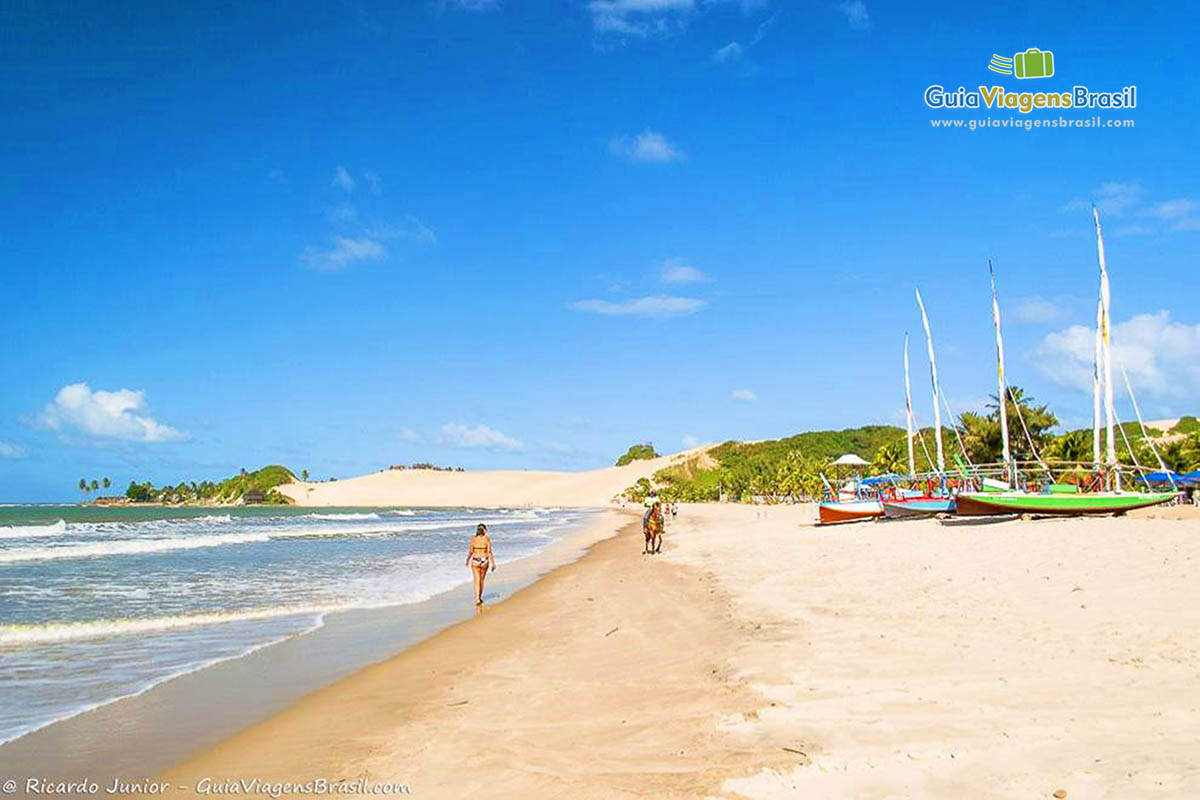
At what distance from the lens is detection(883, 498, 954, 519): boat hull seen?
3384 centimetres

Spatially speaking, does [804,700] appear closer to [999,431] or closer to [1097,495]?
[1097,495]

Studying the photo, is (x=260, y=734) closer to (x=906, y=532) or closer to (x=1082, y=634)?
(x=1082, y=634)

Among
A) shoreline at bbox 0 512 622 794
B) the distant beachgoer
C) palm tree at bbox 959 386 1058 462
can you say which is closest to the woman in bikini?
shoreline at bbox 0 512 622 794

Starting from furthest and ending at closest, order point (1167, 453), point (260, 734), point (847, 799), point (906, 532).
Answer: point (1167, 453)
point (906, 532)
point (260, 734)
point (847, 799)

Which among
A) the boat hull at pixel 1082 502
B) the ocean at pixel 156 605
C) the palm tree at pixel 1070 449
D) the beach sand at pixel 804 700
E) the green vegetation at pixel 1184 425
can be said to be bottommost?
the ocean at pixel 156 605

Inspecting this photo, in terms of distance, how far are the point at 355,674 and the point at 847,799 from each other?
22.1ft

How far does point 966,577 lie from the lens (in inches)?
518

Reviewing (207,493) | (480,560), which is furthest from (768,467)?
(207,493)

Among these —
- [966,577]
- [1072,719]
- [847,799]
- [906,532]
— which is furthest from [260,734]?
[906,532]

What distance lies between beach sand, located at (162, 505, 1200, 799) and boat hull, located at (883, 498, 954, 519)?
21.1 meters

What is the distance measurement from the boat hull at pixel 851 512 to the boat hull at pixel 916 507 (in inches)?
19.3

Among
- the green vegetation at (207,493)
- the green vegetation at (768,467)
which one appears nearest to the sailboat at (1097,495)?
the green vegetation at (768,467)

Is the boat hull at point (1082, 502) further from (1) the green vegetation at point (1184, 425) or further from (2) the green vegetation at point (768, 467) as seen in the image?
(1) the green vegetation at point (1184, 425)

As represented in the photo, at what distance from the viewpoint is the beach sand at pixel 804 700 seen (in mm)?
5004
